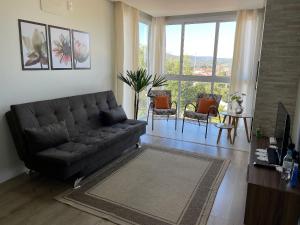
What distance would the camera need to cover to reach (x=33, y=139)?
2.43 meters

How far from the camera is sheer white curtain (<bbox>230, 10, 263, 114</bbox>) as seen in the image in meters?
4.53

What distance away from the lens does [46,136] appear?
253cm

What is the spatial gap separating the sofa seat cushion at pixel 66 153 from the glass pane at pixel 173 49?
3629 mm

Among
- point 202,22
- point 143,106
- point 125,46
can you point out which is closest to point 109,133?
point 125,46

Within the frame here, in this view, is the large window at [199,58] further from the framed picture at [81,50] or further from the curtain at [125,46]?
the framed picture at [81,50]

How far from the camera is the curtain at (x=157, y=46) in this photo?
18.2 ft

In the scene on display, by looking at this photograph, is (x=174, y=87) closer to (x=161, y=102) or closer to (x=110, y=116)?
(x=161, y=102)

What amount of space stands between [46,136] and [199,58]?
404 centimetres

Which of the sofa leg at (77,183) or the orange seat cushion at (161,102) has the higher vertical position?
the orange seat cushion at (161,102)

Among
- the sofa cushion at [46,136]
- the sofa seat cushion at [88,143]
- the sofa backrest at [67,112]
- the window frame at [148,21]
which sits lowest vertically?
the sofa seat cushion at [88,143]

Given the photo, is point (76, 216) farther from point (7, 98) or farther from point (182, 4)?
point (182, 4)

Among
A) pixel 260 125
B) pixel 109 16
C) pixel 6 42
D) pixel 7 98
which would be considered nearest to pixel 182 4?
pixel 109 16

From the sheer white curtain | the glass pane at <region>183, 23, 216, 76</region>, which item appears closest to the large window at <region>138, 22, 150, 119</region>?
the glass pane at <region>183, 23, 216, 76</region>

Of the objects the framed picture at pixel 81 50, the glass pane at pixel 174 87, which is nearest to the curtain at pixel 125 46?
the framed picture at pixel 81 50
